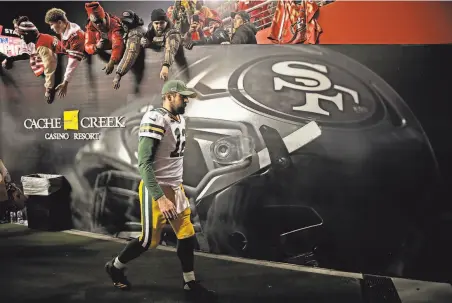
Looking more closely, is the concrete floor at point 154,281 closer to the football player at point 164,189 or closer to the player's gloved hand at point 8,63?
the football player at point 164,189

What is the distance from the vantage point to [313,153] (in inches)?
142

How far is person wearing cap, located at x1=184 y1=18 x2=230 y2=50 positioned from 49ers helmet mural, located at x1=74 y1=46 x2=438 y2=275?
0.31ft

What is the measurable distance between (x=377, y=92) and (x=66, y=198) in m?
3.74

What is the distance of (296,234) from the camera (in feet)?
12.2

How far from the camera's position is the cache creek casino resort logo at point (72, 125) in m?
4.16

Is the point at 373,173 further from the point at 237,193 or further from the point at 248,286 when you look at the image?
the point at 248,286

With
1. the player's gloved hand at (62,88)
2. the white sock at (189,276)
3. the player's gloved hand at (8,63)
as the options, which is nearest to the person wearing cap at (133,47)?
the player's gloved hand at (62,88)

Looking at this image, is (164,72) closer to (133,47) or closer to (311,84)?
(133,47)

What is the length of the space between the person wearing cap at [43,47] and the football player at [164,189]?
181 cm

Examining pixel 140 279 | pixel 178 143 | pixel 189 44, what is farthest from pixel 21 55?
pixel 140 279

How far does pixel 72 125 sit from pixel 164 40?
1546 mm

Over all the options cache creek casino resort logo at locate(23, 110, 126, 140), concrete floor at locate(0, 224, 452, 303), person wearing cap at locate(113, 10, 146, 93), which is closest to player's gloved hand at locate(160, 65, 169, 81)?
person wearing cap at locate(113, 10, 146, 93)

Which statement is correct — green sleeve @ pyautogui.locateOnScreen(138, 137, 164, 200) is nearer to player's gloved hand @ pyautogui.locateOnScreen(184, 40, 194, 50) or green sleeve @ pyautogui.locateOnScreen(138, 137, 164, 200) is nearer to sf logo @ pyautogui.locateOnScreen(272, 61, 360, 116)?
player's gloved hand @ pyautogui.locateOnScreen(184, 40, 194, 50)

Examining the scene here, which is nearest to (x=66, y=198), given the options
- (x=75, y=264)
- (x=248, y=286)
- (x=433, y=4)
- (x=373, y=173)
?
(x=75, y=264)
